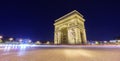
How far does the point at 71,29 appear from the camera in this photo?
1553 inches

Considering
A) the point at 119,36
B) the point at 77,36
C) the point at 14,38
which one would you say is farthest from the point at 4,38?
→ the point at 119,36

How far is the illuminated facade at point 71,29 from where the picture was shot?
3781cm

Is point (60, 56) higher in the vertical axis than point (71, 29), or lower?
lower

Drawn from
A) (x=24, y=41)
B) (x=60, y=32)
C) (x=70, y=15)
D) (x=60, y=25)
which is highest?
(x=70, y=15)

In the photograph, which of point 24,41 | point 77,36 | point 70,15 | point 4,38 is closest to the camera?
point 77,36

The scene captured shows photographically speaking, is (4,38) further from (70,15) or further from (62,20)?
(70,15)

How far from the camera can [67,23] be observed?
136ft

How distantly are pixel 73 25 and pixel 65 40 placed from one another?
1016 cm

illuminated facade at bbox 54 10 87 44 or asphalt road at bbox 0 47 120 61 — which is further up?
illuminated facade at bbox 54 10 87 44

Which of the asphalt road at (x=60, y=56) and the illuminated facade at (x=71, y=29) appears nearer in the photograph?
the asphalt road at (x=60, y=56)

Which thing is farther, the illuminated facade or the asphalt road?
the illuminated facade

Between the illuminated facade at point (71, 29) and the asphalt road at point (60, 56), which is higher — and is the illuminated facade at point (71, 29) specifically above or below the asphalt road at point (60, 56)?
above

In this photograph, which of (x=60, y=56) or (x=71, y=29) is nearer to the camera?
(x=60, y=56)

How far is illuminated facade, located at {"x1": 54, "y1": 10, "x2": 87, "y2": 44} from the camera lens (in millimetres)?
37812
